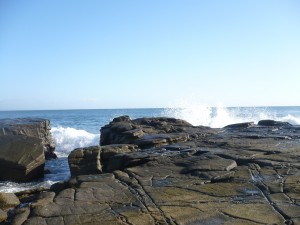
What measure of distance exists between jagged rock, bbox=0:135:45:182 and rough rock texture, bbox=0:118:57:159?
10.4ft

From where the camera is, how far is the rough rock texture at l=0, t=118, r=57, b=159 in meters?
14.1

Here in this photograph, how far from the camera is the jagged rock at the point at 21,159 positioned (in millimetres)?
10039

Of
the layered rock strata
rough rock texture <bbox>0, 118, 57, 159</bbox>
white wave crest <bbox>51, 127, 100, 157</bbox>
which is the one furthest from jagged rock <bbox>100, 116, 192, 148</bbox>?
white wave crest <bbox>51, 127, 100, 157</bbox>

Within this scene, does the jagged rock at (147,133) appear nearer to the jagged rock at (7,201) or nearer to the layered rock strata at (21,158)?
the layered rock strata at (21,158)

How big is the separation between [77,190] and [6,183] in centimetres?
593

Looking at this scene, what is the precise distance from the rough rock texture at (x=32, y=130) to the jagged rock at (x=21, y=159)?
3178 mm

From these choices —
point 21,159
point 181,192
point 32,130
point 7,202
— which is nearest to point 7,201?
point 7,202

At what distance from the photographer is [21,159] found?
10258mm

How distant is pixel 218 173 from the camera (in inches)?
224

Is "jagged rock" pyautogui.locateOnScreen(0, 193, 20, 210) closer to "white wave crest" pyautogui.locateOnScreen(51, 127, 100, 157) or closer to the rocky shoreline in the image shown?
the rocky shoreline

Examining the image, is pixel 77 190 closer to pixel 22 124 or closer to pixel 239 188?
pixel 239 188

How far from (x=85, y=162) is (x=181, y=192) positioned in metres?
4.54

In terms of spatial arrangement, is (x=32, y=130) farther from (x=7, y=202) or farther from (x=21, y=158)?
(x=7, y=202)

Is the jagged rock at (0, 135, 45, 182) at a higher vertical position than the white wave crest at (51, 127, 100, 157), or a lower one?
higher
